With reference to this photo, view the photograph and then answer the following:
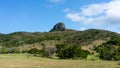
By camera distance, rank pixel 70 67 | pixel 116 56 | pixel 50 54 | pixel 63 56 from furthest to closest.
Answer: pixel 50 54
pixel 63 56
pixel 116 56
pixel 70 67

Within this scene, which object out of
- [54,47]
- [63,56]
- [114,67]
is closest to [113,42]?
[54,47]

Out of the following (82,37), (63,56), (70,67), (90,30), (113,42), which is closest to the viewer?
(70,67)

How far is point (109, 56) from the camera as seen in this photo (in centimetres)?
7412

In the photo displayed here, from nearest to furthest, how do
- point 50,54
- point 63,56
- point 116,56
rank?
point 116,56
point 63,56
point 50,54

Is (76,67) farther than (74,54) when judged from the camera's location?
No

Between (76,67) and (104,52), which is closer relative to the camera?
(76,67)

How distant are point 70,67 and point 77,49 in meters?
36.4

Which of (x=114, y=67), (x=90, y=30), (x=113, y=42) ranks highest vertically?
(x=90, y=30)

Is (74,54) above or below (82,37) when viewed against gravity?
below

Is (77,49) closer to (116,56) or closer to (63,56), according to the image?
(63,56)

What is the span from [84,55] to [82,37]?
284 feet

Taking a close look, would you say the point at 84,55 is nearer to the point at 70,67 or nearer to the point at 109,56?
the point at 109,56

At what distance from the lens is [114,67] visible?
41500 millimetres

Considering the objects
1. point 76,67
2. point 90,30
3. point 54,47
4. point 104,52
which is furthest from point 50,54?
point 90,30
